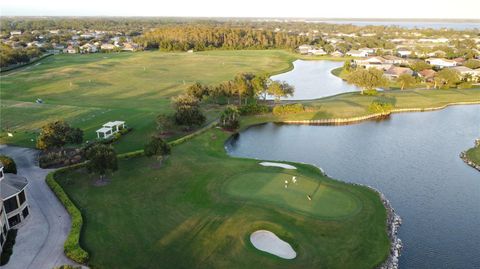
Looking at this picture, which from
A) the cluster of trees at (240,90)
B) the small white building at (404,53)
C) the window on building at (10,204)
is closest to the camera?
the window on building at (10,204)

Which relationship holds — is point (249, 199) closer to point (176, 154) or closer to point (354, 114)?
point (176, 154)

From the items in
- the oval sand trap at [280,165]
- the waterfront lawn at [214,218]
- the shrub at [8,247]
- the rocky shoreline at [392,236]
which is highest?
the shrub at [8,247]

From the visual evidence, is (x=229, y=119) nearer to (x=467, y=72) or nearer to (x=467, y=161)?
A: (x=467, y=161)

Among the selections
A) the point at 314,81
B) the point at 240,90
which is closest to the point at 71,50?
the point at 314,81

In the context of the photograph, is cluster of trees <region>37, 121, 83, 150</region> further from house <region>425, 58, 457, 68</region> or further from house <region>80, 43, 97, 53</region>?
house <region>80, 43, 97, 53</region>

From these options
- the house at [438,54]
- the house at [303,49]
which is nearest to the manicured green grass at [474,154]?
the house at [438,54]

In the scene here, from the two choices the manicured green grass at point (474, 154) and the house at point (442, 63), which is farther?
the house at point (442, 63)

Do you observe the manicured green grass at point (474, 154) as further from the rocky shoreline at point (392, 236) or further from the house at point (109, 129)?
the house at point (109, 129)
